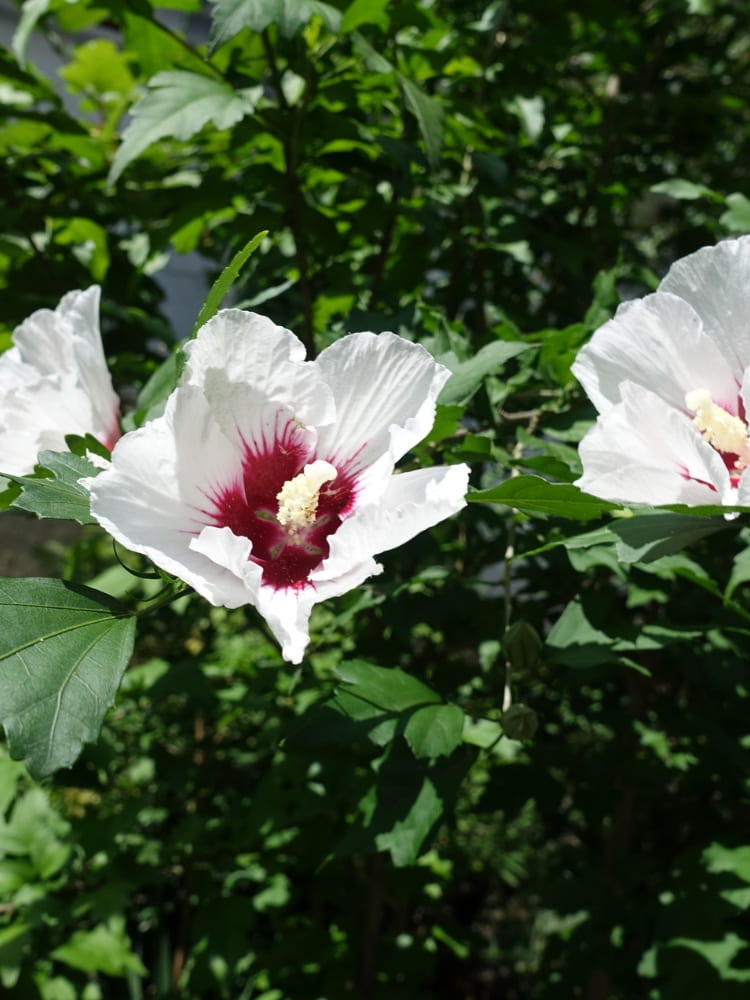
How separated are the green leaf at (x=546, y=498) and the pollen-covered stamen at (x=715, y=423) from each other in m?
0.14

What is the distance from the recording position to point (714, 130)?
2693 mm

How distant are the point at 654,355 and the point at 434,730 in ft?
1.50

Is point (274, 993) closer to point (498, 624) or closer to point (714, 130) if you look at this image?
point (498, 624)

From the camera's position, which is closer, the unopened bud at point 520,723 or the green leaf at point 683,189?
the unopened bud at point 520,723

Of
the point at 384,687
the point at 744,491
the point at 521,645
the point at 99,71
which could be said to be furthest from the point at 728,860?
the point at 99,71

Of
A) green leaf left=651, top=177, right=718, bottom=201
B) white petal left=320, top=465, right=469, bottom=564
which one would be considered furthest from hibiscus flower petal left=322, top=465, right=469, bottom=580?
green leaf left=651, top=177, right=718, bottom=201

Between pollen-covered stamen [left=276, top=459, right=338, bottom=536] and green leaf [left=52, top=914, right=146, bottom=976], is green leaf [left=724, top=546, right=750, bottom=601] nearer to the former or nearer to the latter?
pollen-covered stamen [left=276, top=459, right=338, bottom=536]

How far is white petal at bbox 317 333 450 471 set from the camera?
0.81 meters

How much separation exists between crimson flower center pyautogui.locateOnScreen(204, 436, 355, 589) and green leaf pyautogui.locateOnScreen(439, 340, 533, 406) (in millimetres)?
168

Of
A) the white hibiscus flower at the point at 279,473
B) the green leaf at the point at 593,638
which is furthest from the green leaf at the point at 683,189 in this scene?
the white hibiscus flower at the point at 279,473

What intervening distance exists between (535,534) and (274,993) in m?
1.41

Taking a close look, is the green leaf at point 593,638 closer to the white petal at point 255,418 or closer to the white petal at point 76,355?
the white petal at point 255,418

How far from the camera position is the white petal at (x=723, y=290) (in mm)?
878

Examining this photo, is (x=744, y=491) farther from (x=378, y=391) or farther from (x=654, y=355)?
(x=378, y=391)
